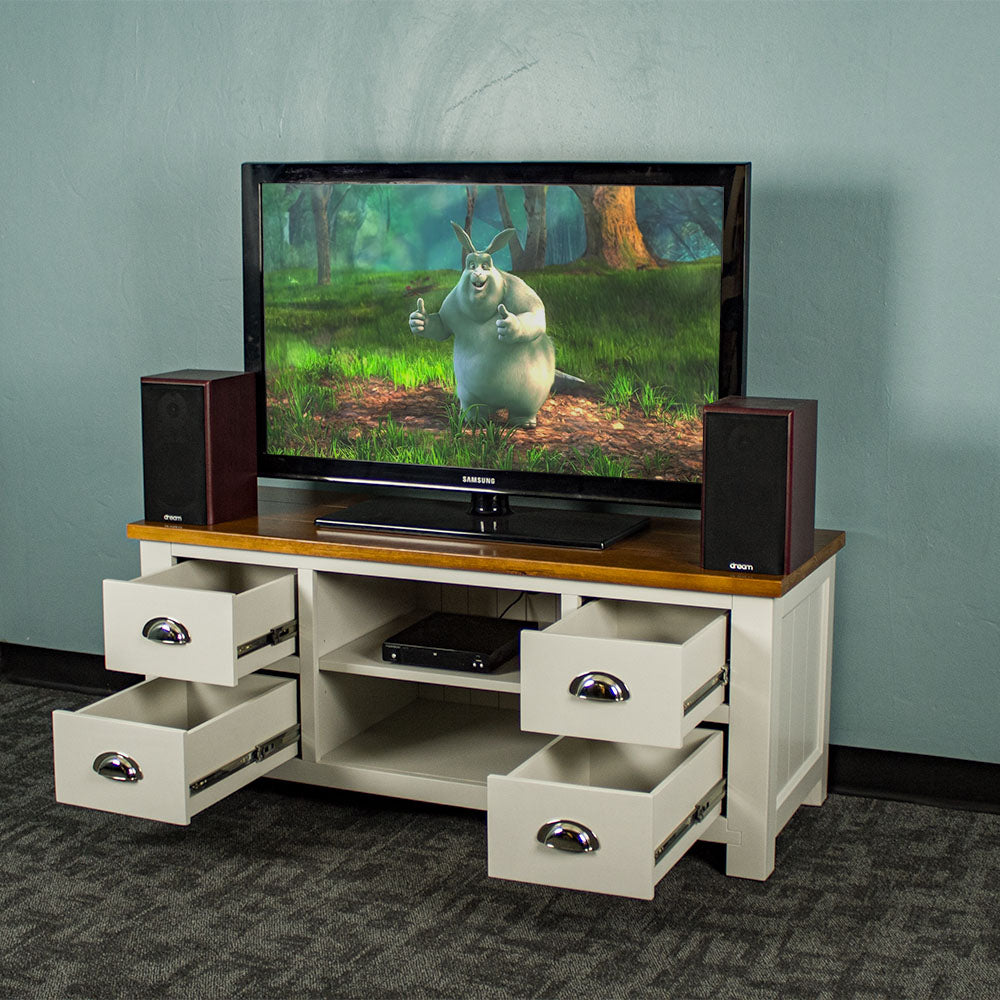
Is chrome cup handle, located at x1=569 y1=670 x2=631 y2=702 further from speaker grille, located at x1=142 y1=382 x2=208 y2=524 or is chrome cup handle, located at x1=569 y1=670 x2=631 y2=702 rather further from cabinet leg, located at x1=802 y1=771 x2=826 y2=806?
speaker grille, located at x1=142 y1=382 x2=208 y2=524

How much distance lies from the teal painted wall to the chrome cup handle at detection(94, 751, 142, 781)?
1093 millimetres

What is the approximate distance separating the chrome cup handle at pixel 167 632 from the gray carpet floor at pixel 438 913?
38cm

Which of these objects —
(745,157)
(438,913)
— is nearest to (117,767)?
(438,913)

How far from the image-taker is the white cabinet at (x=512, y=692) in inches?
79.8

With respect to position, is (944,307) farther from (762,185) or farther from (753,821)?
(753,821)

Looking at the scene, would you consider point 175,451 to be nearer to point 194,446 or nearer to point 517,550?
point 194,446

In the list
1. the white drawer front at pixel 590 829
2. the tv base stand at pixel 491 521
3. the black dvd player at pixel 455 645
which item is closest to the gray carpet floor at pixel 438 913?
the white drawer front at pixel 590 829

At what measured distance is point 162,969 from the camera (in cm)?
197

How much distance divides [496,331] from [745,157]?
582 mm

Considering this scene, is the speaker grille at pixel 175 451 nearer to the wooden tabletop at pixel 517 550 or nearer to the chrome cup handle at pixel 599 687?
the wooden tabletop at pixel 517 550

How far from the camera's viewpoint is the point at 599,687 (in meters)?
2.06

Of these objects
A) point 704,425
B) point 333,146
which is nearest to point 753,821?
point 704,425

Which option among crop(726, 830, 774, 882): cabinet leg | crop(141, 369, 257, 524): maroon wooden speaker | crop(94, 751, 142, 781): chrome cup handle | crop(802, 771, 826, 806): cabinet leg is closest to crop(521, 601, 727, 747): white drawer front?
crop(726, 830, 774, 882): cabinet leg

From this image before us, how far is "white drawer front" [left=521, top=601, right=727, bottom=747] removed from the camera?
2.03 metres
